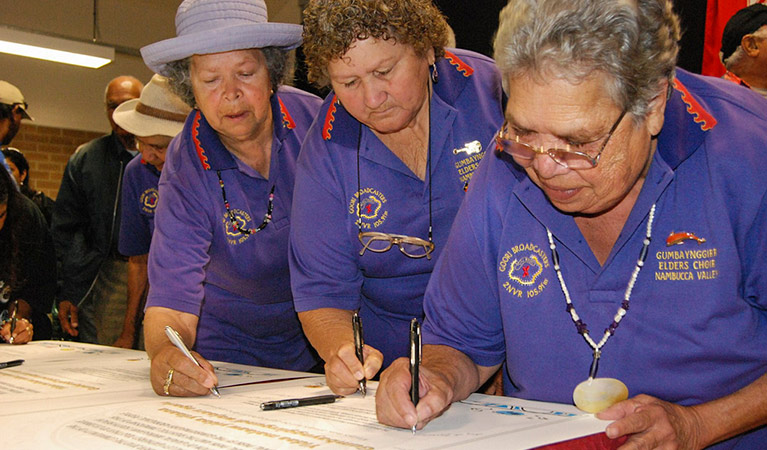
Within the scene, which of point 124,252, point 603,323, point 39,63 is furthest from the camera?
point 39,63

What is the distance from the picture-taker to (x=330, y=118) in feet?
6.86

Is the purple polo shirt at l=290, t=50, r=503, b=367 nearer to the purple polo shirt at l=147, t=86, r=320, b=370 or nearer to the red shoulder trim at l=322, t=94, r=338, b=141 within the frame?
the red shoulder trim at l=322, t=94, r=338, b=141

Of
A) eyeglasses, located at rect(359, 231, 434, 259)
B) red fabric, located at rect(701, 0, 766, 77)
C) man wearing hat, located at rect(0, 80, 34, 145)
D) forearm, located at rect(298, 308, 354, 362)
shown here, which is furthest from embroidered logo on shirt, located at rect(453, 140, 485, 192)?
man wearing hat, located at rect(0, 80, 34, 145)

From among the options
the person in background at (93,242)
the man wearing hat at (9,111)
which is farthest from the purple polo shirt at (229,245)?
the man wearing hat at (9,111)

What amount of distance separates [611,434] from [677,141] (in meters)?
0.57

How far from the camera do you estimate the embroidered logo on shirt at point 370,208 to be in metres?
2.03

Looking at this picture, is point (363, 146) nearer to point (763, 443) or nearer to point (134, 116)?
point (763, 443)

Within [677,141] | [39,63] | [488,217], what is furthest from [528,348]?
[39,63]

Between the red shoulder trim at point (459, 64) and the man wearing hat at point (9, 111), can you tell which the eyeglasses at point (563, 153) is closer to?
the red shoulder trim at point (459, 64)

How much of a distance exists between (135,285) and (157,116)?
3.06 feet

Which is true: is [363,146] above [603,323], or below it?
above

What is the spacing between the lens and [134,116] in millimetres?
3453

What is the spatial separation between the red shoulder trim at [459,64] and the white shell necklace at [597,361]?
2.39 feet

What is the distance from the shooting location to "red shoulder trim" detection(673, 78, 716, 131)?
1.36 meters
